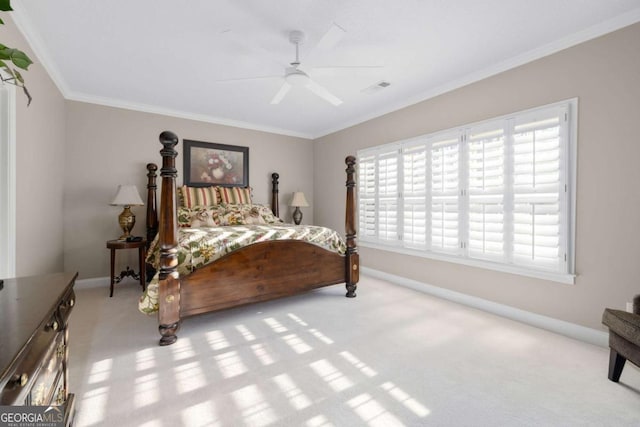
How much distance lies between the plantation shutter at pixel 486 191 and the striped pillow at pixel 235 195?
3219 mm

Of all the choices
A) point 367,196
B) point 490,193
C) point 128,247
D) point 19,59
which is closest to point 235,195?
point 128,247

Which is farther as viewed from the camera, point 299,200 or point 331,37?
point 299,200

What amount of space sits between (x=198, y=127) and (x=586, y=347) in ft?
17.0

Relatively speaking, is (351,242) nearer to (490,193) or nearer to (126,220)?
(490,193)

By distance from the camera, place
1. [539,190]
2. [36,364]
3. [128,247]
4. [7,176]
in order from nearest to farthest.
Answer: [36,364] < [7,176] < [539,190] < [128,247]

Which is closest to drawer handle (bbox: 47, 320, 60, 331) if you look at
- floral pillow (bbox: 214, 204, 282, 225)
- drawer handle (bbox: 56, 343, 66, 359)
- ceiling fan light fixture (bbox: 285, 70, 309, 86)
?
drawer handle (bbox: 56, 343, 66, 359)

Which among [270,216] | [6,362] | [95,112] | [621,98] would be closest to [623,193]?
[621,98]

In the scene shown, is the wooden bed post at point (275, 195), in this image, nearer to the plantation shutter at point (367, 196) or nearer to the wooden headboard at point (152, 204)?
the plantation shutter at point (367, 196)

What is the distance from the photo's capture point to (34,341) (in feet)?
3.03

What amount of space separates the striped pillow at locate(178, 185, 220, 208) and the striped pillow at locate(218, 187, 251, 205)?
0.10 metres

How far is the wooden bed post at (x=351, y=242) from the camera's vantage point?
141 inches

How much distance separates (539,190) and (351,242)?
Result: 195 cm

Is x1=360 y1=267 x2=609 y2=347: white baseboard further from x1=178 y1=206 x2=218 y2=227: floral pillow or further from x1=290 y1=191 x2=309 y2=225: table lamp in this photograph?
x1=178 y1=206 x2=218 y2=227: floral pillow

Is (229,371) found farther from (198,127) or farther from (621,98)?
(198,127)
